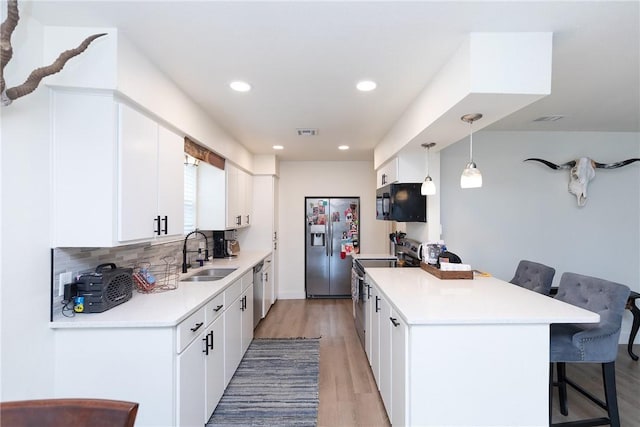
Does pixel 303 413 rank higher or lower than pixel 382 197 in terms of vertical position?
lower

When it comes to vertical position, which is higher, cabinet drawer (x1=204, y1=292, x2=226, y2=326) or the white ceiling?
the white ceiling

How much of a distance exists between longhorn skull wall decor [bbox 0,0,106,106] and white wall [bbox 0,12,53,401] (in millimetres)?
122

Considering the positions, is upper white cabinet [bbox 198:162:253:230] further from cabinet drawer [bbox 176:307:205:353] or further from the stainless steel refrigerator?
the stainless steel refrigerator

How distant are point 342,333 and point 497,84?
315 centimetres

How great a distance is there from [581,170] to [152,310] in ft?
14.7

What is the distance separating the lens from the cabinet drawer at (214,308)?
2.09 meters

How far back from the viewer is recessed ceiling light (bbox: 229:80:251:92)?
90.9 inches

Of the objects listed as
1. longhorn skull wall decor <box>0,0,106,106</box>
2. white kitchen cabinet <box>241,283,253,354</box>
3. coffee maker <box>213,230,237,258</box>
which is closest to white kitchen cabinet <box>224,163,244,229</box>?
coffee maker <box>213,230,237,258</box>

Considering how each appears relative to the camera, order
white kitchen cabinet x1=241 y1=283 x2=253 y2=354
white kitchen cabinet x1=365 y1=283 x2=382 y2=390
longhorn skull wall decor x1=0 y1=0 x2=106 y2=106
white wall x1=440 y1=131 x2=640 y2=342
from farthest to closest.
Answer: white wall x1=440 y1=131 x2=640 y2=342
white kitchen cabinet x1=241 y1=283 x2=253 y2=354
white kitchen cabinet x1=365 y1=283 x2=382 y2=390
longhorn skull wall decor x1=0 y1=0 x2=106 y2=106

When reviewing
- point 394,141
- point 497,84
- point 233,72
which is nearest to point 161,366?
point 233,72

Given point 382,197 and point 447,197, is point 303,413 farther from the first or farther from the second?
point 447,197

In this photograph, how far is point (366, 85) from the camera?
234cm

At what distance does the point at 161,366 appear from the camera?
163 centimetres

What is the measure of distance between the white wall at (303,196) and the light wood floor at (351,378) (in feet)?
3.81
